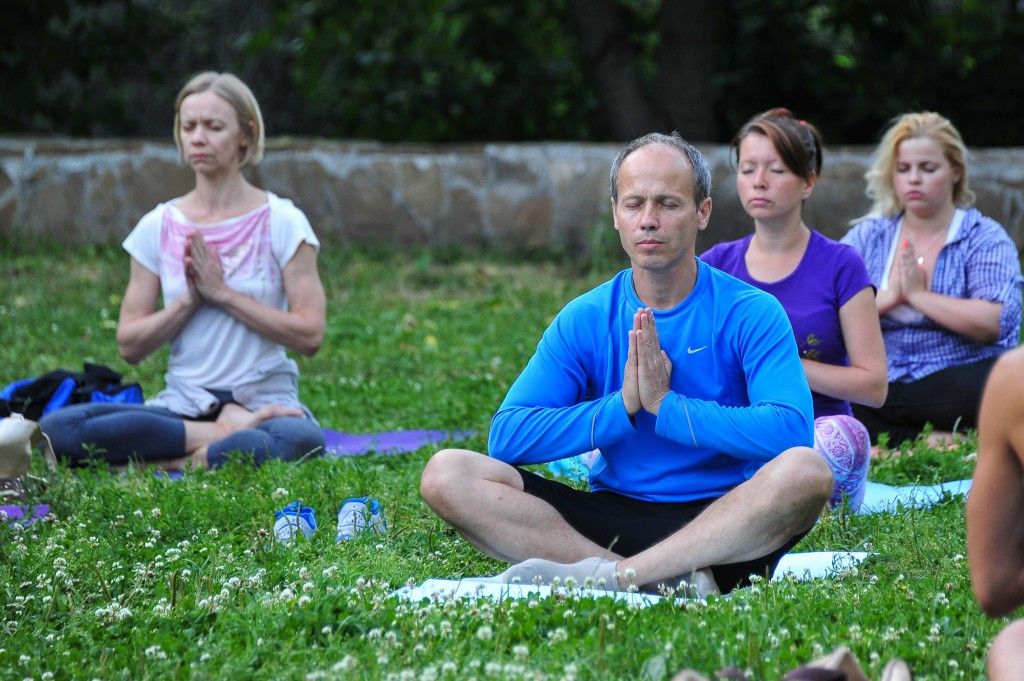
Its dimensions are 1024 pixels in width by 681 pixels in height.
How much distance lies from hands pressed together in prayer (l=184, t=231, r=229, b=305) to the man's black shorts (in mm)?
2193

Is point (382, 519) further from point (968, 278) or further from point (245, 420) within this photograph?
point (968, 278)

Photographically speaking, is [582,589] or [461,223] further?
[461,223]

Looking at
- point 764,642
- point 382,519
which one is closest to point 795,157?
point 382,519

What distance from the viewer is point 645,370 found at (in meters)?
3.91

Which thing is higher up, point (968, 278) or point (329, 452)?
point (968, 278)

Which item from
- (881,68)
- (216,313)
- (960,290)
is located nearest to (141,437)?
(216,313)

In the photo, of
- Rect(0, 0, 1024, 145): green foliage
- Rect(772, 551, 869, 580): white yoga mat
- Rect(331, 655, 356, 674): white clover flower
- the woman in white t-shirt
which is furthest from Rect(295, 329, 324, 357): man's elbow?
Rect(0, 0, 1024, 145): green foliage

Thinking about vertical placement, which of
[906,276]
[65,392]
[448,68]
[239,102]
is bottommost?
[65,392]

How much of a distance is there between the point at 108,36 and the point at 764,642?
482 inches

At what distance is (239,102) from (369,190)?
5.86m

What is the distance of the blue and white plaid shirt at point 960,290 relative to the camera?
251 inches

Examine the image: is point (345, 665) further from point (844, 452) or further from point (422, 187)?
point (422, 187)

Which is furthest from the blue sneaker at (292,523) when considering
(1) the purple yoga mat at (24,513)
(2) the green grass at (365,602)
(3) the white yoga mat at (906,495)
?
(3) the white yoga mat at (906,495)

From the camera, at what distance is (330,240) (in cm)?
1184
